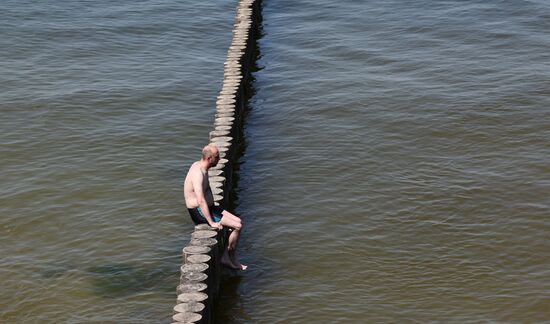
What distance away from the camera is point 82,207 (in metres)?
17.8

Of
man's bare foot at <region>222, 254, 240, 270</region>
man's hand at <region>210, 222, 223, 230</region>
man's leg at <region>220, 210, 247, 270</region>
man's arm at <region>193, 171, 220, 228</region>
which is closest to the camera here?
man's arm at <region>193, 171, 220, 228</region>

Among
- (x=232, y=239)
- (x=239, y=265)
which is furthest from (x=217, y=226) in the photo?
(x=239, y=265)

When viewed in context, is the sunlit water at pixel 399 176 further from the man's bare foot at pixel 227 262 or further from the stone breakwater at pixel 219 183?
the stone breakwater at pixel 219 183

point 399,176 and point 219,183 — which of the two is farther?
point 399,176

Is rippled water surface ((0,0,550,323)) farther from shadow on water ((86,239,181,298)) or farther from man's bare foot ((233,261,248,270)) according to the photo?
man's bare foot ((233,261,248,270))

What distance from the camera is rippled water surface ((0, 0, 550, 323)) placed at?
1479cm

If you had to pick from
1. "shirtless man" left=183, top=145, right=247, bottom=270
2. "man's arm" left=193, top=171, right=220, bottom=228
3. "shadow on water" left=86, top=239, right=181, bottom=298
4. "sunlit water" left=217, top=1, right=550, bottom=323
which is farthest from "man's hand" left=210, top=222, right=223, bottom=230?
"shadow on water" left=86, top=239, right=181, bottom=298

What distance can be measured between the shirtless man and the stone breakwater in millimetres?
178

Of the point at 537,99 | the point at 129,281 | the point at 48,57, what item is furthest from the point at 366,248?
the point at 48,57

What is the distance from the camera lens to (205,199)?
14344 millimetres

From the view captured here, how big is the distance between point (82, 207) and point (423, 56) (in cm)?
1269

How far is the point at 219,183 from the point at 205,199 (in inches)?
73.8

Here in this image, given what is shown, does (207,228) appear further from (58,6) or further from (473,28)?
(58,6)

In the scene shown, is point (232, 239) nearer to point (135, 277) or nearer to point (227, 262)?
A: point (227, 262)
